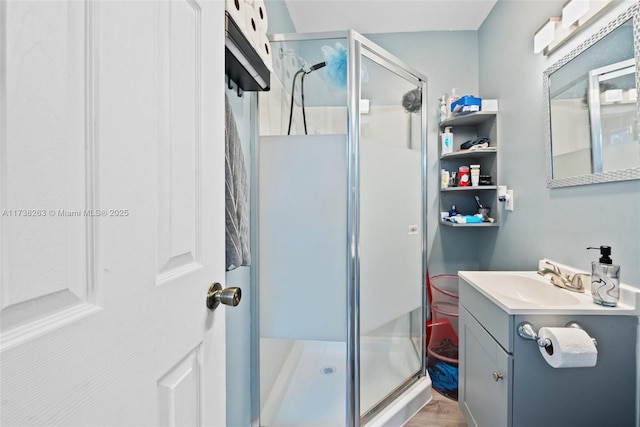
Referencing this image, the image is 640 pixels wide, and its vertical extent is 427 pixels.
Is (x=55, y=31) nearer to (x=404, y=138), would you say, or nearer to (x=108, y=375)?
(x=108, y=375)

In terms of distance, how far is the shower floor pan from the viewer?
1.44 meters

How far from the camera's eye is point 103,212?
36cm

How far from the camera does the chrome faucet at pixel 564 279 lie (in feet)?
3.82

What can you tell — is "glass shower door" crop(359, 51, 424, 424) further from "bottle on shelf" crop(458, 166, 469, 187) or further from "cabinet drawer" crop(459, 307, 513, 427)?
"bottle on shelf" crop(458, 166, 469, 187)

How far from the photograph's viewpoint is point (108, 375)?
0.36m

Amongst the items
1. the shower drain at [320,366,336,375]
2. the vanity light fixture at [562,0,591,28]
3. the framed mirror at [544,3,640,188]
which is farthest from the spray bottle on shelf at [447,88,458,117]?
the shower drain at [320,366,336,375]

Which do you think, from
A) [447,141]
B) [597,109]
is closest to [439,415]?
[597,109]

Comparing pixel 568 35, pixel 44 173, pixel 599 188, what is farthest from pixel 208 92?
pixel 568 35

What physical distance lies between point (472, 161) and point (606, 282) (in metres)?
1.38

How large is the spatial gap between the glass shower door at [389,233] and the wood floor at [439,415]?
17 centimetres

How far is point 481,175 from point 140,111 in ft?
7.29

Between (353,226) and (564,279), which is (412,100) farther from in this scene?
(564,279)

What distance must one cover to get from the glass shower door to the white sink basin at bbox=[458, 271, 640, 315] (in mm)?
337

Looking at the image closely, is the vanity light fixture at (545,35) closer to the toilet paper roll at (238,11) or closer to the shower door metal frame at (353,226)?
the shower door metal frame at (353,226)
